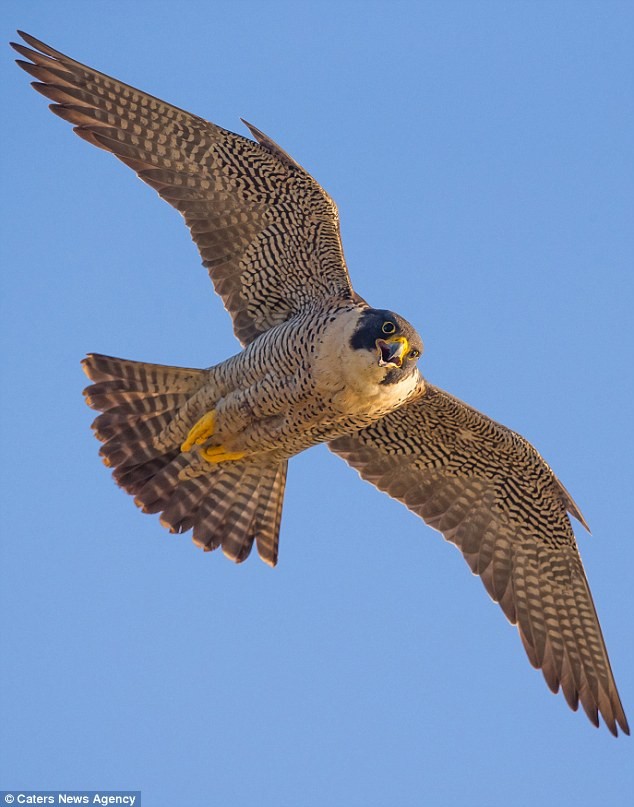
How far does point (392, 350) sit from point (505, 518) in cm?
280

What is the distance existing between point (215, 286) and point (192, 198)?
738 mm

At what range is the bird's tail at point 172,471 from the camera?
479 inches

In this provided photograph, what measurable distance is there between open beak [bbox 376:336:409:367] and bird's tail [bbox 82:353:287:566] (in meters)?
1.90

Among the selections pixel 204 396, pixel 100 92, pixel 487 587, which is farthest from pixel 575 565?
pixel 100 92

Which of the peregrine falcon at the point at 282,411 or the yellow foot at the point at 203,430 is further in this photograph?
the yellow foot at the point at 203,430

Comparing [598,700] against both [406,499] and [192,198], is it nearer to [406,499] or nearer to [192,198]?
[406,499]

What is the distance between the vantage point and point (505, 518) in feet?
42.5

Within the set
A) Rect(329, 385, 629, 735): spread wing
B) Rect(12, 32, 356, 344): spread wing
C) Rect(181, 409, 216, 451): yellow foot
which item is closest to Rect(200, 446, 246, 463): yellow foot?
Rect(181, 409, 216, 451): yellow foot

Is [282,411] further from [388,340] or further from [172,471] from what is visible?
[172,471]

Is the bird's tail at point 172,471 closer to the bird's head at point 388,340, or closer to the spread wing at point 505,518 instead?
the spread wing at point 505,518

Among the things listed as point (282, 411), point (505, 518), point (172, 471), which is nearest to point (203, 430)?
point (172, 471)

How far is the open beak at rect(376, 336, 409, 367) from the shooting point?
10750 mm

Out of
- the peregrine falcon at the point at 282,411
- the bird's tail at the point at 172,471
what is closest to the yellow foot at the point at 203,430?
the peregrine falcon at the point at 282,411

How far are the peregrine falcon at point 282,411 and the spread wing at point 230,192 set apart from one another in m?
0.01
